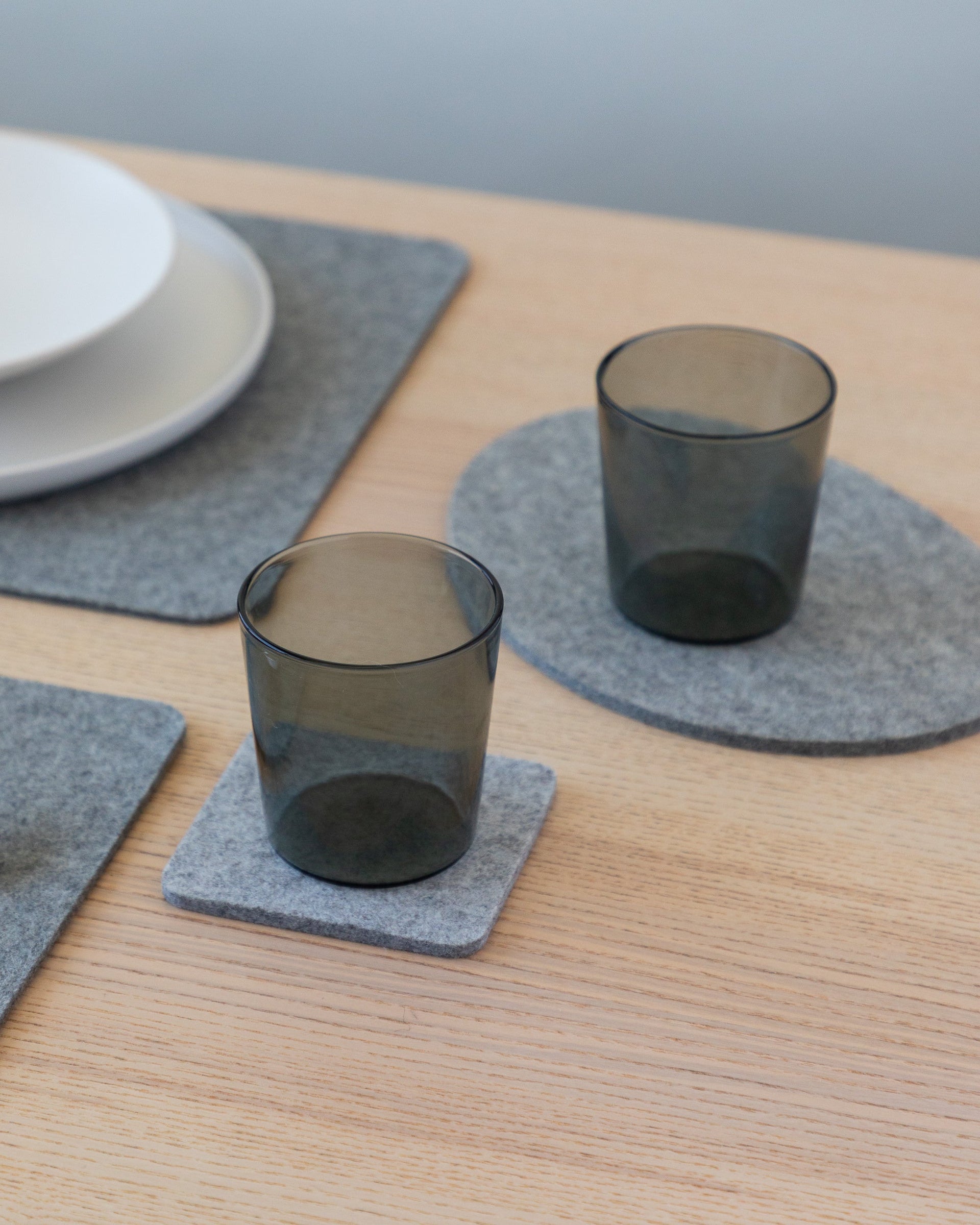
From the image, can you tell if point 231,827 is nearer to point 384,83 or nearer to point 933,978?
point 933,978

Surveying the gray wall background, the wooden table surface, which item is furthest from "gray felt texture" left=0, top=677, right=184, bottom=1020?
the gray wall background

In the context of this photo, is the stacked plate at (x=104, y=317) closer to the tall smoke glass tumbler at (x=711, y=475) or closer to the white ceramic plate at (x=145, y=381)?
the white ceramic plate at (x=145, y=381)

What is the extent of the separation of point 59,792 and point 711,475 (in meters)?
0.29

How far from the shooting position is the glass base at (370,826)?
450mm

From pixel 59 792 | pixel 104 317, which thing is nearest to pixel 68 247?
pixel 104 317

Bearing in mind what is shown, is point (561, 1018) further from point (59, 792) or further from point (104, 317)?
point (104, 317)

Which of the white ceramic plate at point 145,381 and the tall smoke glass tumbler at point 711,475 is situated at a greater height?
the tall smoke glass tumbler at point 711,475

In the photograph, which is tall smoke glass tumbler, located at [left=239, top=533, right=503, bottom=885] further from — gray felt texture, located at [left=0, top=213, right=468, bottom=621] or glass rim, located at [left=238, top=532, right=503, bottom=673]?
gray felt texture, located at [left=0, top=213, right=468, bottom=621]

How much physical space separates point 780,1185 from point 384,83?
192cm

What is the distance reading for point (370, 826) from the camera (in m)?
0.45

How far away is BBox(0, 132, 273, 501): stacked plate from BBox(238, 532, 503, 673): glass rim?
0.80 feet

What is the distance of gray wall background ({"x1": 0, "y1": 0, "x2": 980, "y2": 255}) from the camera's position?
1.84m

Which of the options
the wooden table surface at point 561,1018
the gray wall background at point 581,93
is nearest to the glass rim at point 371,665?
the wooden table surface at point 561,1018

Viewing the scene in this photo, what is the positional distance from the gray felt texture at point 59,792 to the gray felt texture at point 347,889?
0.11 feet
